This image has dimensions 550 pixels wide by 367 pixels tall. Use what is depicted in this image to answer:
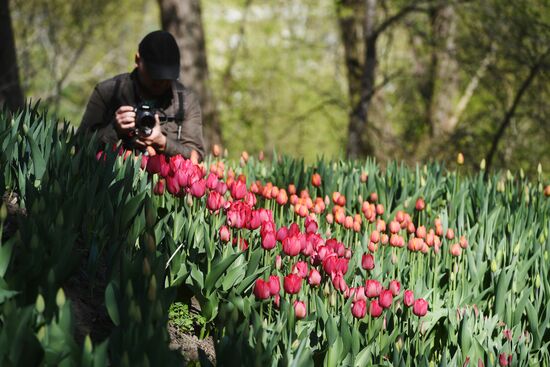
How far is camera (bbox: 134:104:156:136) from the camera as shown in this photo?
171 inches

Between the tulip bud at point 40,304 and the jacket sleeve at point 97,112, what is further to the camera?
the jacket sleeve at point 97,112

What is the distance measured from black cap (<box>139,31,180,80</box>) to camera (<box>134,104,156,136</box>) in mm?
187

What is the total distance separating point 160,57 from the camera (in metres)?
4.36

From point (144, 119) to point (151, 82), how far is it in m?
0.33

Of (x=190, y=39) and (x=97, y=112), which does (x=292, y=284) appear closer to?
(x=97, y=112)

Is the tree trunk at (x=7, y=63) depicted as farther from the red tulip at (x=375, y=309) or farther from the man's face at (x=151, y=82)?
the red tulip at (x=375, y=309)

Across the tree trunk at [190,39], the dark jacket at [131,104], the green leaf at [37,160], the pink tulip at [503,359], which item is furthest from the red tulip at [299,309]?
the tree trunk at [190,39]

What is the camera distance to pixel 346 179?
483 centimetres

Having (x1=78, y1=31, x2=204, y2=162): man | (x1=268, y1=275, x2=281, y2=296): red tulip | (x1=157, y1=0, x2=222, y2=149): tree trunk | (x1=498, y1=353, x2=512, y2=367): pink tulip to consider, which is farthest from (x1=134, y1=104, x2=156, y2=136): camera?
(x1=157, y1=0, x2=222, y2=149): tree trunk

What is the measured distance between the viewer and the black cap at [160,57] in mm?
4359

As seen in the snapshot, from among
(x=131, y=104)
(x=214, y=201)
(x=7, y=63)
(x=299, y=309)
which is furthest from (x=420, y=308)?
(x=7, y=63)

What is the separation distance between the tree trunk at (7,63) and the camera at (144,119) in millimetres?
3606

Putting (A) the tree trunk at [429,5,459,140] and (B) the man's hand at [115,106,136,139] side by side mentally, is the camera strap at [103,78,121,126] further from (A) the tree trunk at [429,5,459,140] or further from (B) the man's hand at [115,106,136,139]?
(A) the tree trunk at [429,5,459,140]

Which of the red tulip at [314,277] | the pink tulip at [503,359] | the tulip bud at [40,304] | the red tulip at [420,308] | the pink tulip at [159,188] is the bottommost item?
the pink tulip at [503,359]
